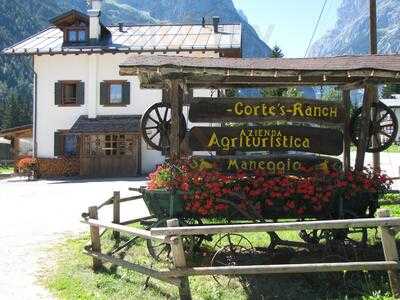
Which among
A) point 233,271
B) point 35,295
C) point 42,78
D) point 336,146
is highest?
point 42,78

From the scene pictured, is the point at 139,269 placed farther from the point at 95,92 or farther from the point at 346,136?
the point at 95,92

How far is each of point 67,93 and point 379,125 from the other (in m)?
22.7

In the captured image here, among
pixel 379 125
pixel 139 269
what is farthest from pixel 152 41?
pixel 139 269

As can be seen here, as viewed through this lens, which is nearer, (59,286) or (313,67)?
(59,286)

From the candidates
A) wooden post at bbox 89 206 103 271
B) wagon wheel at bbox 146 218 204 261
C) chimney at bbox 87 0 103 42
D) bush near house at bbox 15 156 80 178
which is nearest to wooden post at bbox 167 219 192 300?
wagon wheel at bbox 146 218 204 261

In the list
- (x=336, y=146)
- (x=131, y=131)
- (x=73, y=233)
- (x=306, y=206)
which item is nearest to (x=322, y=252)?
(x=306, y=206)

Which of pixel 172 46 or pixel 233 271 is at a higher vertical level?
pixel 172 46

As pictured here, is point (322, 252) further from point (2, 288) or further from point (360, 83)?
point (2, 288)

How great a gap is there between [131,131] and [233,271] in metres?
20.7

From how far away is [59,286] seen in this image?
7086 mm

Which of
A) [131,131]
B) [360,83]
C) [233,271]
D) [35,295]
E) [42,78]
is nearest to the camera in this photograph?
[233,271]

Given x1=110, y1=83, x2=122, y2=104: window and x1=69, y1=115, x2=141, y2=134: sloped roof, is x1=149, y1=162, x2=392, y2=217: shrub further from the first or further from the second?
x1=110, y1=83, x2=122, y2=104: window

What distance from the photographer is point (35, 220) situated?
41.4 ft

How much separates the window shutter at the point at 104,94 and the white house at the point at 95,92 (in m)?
0.05
